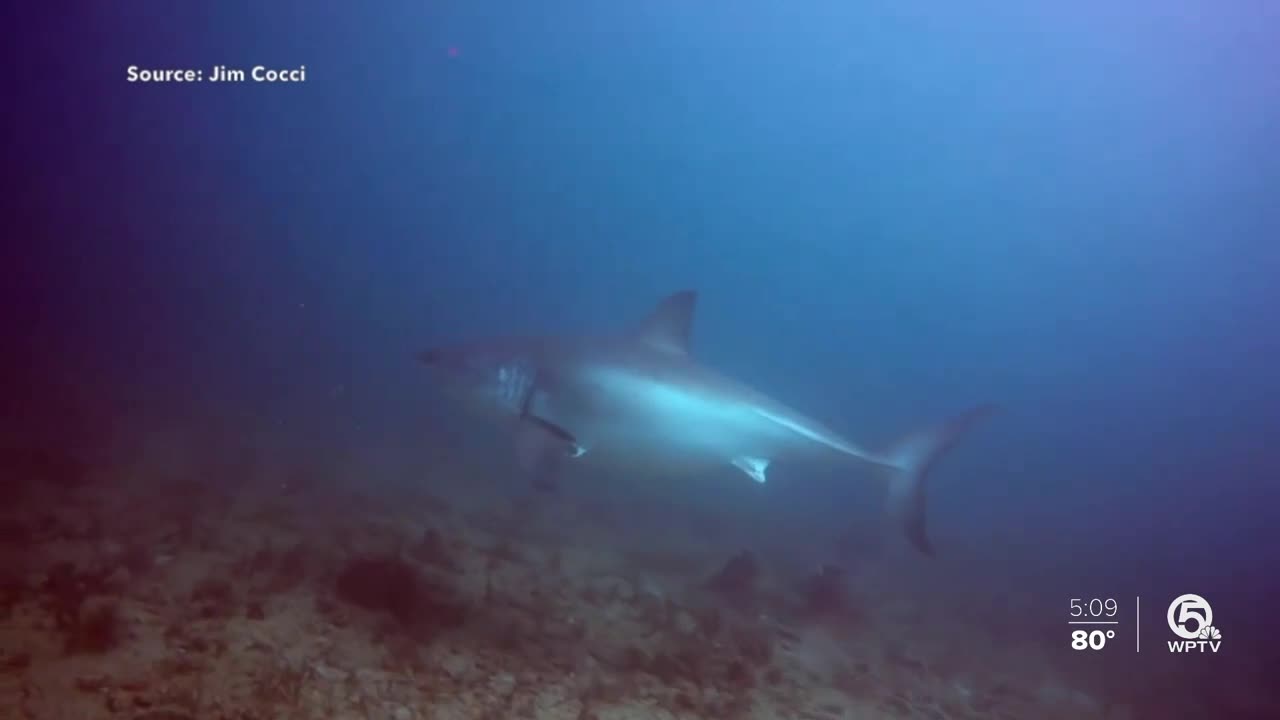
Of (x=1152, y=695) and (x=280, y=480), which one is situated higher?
(x=280, y=480)

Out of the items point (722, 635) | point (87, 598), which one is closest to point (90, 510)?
point (87, 598)

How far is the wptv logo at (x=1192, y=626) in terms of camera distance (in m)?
15.6

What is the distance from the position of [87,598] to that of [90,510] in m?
3.40

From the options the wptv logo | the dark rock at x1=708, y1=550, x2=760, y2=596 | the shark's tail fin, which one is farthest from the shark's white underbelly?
the wptv logo

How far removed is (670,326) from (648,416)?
162 cm

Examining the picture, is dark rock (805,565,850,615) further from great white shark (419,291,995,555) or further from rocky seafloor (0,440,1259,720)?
great white shark (419,291,995,555)

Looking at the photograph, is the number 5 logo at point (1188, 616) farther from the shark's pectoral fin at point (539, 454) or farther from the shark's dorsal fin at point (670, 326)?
the shark's pectoral fin at point (539, 454)

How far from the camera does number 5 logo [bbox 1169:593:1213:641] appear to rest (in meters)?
15.6

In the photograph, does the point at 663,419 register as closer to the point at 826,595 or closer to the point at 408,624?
the point at 408,624

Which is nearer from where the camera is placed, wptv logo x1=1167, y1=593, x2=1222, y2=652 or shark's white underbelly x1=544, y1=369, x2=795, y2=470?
shark's white underbelly x1=544, y1=369, x2=795, y2=470

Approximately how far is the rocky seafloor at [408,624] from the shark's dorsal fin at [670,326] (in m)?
3.50

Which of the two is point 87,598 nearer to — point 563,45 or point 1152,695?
point 1152,695

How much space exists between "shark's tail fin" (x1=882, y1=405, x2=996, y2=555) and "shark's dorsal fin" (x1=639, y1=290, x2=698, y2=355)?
10.2 feet

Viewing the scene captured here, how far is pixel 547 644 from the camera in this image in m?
6.84
